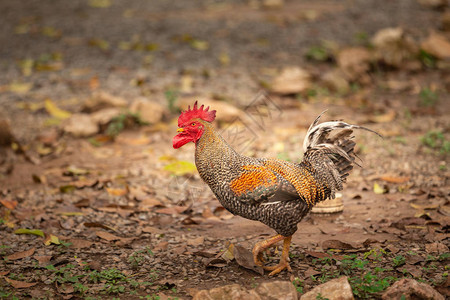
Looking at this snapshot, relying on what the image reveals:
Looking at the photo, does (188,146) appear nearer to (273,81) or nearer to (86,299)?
(273,81)

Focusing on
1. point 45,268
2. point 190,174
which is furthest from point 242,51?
point 45,268

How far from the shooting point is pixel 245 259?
4355mm

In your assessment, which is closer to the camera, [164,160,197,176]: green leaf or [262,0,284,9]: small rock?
[164,160,197,176]: green leaf

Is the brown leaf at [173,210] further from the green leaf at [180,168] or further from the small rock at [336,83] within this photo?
the small rock at [336,83]

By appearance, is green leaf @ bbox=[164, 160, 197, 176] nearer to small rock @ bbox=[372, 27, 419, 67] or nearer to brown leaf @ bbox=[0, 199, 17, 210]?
brown leaf @ bbox=[0, 199, 17, 210]

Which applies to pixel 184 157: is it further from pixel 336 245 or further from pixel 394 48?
pixel 394 48

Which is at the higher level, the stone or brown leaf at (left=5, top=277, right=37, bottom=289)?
the stone

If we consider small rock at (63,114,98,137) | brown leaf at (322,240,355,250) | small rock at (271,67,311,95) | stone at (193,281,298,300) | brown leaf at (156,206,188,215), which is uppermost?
small rock at (271,67,311,95)

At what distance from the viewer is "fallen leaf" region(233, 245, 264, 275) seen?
4307 millimetres

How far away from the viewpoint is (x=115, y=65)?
1060cm

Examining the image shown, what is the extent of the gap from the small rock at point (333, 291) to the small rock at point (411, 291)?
11.5 inches

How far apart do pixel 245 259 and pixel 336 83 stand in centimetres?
579

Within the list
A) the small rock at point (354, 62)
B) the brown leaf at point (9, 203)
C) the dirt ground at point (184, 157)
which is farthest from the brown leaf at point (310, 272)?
the small rock at point (354, 62)

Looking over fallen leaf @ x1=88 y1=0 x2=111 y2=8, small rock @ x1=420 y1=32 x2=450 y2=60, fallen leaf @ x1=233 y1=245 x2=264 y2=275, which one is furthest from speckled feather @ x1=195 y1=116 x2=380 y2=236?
fallen leaf @ x1=88 y1=0 x2=111 y2=8
